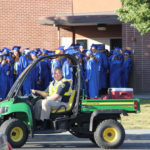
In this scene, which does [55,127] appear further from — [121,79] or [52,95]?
[121,79]

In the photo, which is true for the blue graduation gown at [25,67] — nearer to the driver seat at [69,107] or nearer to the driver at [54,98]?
the driver at [54,98]

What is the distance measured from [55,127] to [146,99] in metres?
9.61

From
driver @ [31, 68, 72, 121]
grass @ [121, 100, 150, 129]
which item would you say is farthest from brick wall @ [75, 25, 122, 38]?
driver @ [31, 68, 72, 121]

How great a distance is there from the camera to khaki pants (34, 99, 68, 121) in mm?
9383

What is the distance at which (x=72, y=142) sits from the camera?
1080 centimetres

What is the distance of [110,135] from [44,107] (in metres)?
1.33

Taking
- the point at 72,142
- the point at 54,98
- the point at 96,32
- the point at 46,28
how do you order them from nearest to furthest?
the point at 54,98
the point at 72,142
the point at 96,32
the point at 46,28

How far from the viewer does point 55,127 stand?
9.44 meters

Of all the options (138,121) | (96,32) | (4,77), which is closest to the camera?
(138,121)

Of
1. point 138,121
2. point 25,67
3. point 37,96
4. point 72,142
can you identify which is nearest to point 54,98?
point 37,96

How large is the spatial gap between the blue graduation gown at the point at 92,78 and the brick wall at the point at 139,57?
300cm

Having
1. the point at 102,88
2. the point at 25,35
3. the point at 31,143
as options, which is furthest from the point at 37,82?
the point at 31,143

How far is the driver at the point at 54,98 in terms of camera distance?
30.9 ft

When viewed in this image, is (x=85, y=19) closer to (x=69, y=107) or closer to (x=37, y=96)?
(x=37, y=96)
